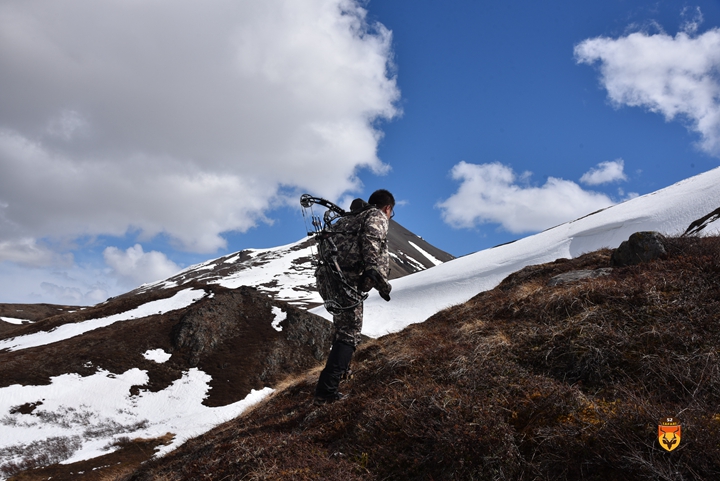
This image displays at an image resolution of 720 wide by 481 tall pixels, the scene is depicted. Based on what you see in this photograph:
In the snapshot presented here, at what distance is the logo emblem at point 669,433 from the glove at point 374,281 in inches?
152

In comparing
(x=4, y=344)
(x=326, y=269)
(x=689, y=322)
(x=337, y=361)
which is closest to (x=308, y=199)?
(x=326, y=269)

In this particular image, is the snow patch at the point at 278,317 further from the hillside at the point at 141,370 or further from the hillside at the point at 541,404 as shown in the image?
the hillside at the point at 541,404

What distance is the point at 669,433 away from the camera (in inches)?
123

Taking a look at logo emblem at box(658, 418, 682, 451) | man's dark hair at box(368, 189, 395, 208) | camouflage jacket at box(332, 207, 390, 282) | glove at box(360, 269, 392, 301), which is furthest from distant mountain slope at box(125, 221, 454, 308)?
logo emblem at box(658, 418, 682, 451)

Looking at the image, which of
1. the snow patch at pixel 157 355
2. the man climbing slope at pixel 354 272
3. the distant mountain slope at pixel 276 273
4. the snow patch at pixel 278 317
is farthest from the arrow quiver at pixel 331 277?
the distant mountain slope at pixel 276 273

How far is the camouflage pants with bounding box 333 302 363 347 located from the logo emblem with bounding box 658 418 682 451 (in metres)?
4.33

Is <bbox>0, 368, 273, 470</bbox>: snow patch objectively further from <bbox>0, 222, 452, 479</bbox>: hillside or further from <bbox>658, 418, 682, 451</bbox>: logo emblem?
<bbox>658, 418, 682, 451</bbox>: logo emblem

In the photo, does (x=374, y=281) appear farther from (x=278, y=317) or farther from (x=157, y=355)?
(x=278, y=317)

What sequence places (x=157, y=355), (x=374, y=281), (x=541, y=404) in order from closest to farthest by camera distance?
(x=541, y=404)
(x=374, y=281)
(x=157, y=355)

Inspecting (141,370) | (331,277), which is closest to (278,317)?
(141,370)

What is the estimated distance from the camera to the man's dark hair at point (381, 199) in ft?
24.1

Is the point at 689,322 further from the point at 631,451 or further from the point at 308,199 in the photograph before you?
the point at 308,199

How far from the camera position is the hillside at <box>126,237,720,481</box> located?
11.1ft

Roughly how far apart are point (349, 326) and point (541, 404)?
329 centimetres
